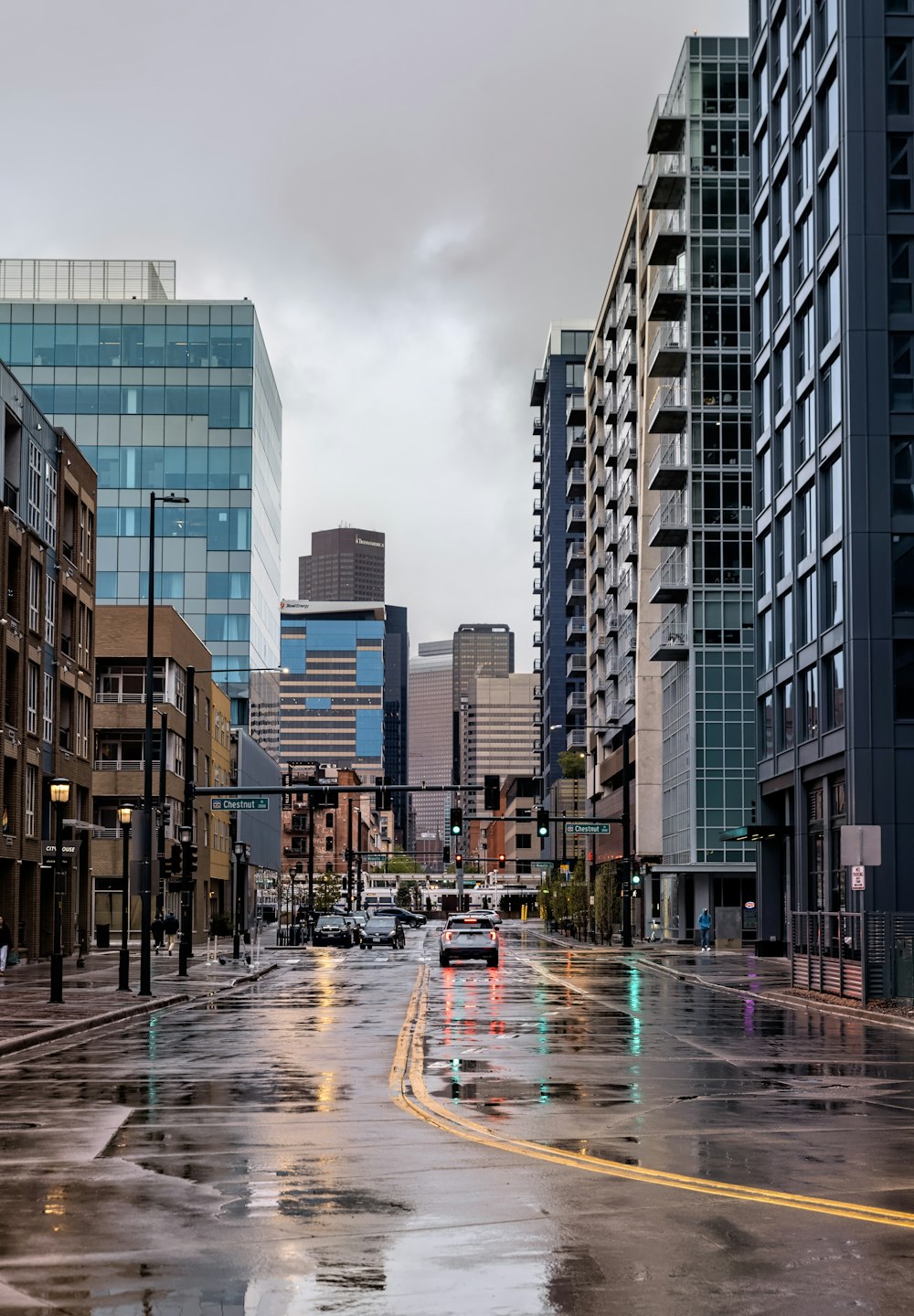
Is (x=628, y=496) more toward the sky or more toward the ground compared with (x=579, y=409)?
more toward the ground

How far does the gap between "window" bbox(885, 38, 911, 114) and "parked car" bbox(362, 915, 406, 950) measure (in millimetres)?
47527

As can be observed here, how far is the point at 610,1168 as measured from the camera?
13.0m

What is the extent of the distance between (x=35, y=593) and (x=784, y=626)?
1009 inches

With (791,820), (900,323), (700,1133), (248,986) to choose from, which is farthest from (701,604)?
(700,1133)

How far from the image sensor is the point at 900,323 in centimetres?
4897

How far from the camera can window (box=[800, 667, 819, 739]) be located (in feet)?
175

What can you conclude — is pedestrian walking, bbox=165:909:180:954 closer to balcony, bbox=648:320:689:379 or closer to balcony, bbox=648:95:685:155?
balcony, bbox=648:320:689:379

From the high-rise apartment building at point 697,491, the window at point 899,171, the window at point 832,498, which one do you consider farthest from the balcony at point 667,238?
the window at point 832,498

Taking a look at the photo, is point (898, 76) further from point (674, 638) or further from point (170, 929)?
point (170, 929)

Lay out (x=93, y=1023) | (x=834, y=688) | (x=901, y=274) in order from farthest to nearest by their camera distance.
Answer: (x=834, y=688)
(x=901, y=274)
(x=93, y=1023)

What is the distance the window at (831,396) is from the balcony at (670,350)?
34.8 m

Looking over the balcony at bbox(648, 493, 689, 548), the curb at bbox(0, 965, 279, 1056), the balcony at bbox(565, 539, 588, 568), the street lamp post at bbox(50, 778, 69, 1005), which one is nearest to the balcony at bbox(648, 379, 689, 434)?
the balcony at bbox(648, 493, 689, 548)

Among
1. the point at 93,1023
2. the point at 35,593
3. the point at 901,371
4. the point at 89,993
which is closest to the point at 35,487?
the point at 35,593

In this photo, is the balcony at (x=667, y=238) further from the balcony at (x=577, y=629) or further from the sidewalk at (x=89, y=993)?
the balcony at (x=577, y=629)
